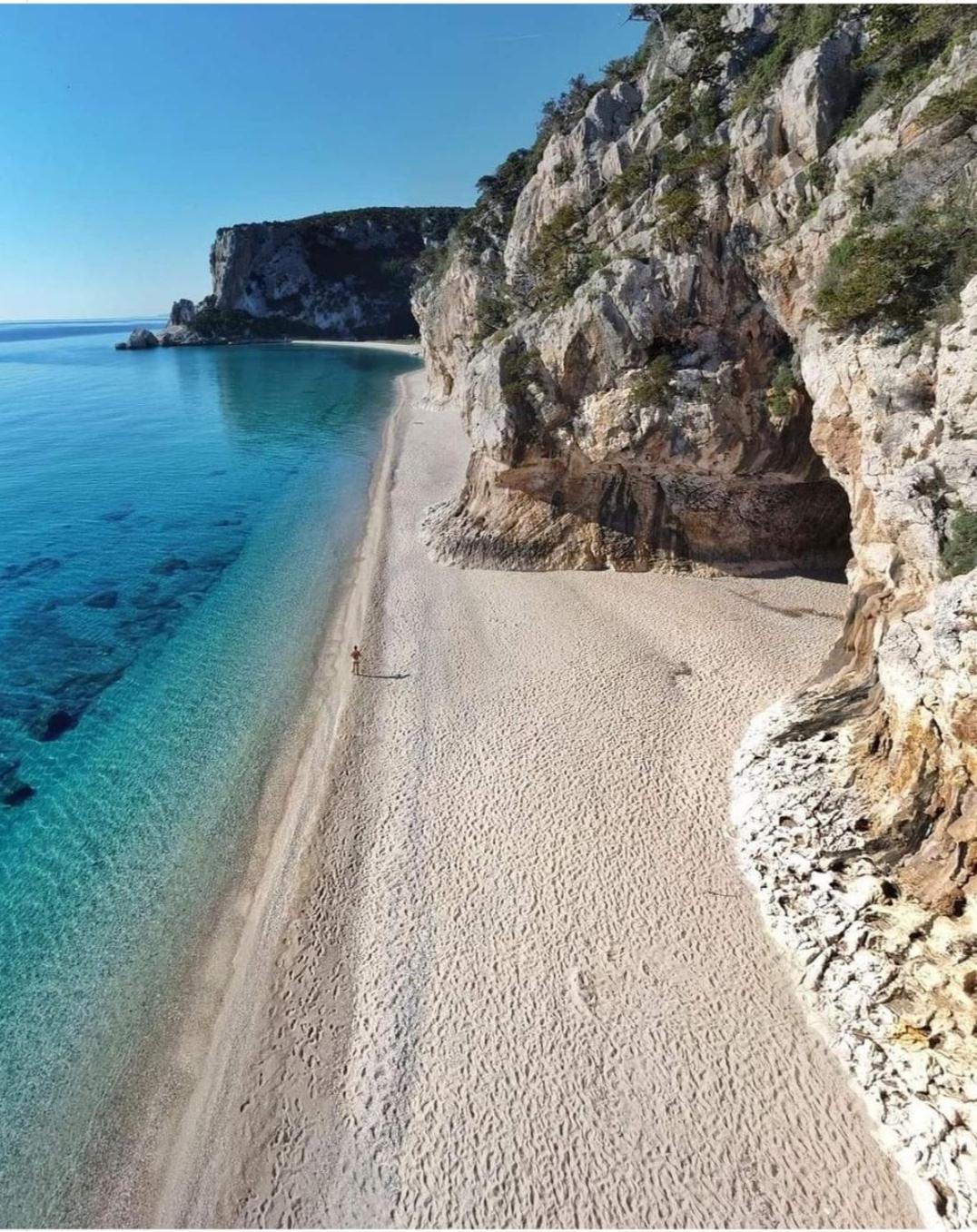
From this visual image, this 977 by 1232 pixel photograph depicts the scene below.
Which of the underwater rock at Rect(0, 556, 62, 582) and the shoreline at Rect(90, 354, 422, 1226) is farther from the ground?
the underwater rock at Rect(0, 556, 62, 582)

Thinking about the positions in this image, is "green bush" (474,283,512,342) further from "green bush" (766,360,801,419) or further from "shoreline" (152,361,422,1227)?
"shoreline" (152,361,422,1227)

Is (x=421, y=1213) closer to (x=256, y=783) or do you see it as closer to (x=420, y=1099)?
(x=420, y=1099)

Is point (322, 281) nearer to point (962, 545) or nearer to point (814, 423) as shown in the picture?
point (814, 423)

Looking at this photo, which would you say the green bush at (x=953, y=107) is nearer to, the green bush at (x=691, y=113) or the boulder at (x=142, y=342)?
the green bush at (x=691, y=113)

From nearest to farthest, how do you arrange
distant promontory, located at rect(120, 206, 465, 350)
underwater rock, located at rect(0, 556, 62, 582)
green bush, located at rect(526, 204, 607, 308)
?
green bush, located at rect(526, 204, 607, 308) < underwater rock, located at rect(0, 556, 62, 582) < distant promontory, located at rect(120, 206, 465, 350)

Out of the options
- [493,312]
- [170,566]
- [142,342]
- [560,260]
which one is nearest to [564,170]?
[493,312]

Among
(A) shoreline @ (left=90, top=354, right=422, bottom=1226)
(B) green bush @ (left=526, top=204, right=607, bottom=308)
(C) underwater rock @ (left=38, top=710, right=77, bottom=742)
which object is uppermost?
(B) green bush @ (left=526, top=204, right=607, bottom=308)

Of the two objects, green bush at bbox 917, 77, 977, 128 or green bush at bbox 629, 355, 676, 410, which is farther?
green bush at bbox 629, 355, 676, 410

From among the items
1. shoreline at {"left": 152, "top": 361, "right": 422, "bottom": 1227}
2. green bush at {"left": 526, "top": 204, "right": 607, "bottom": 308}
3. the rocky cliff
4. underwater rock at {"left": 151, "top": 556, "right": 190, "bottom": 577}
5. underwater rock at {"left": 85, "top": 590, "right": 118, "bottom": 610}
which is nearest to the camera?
shoreline at {"left": 152, "top": 361, "right": 422, "bottom": 1227}

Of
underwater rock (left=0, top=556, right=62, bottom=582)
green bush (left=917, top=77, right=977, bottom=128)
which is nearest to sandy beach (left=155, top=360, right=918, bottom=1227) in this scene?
green bush (left=917, top=77, right=977, bottom=128)

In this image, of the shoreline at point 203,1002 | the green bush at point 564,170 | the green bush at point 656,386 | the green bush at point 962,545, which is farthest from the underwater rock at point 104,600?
the green bush at point 564,170
